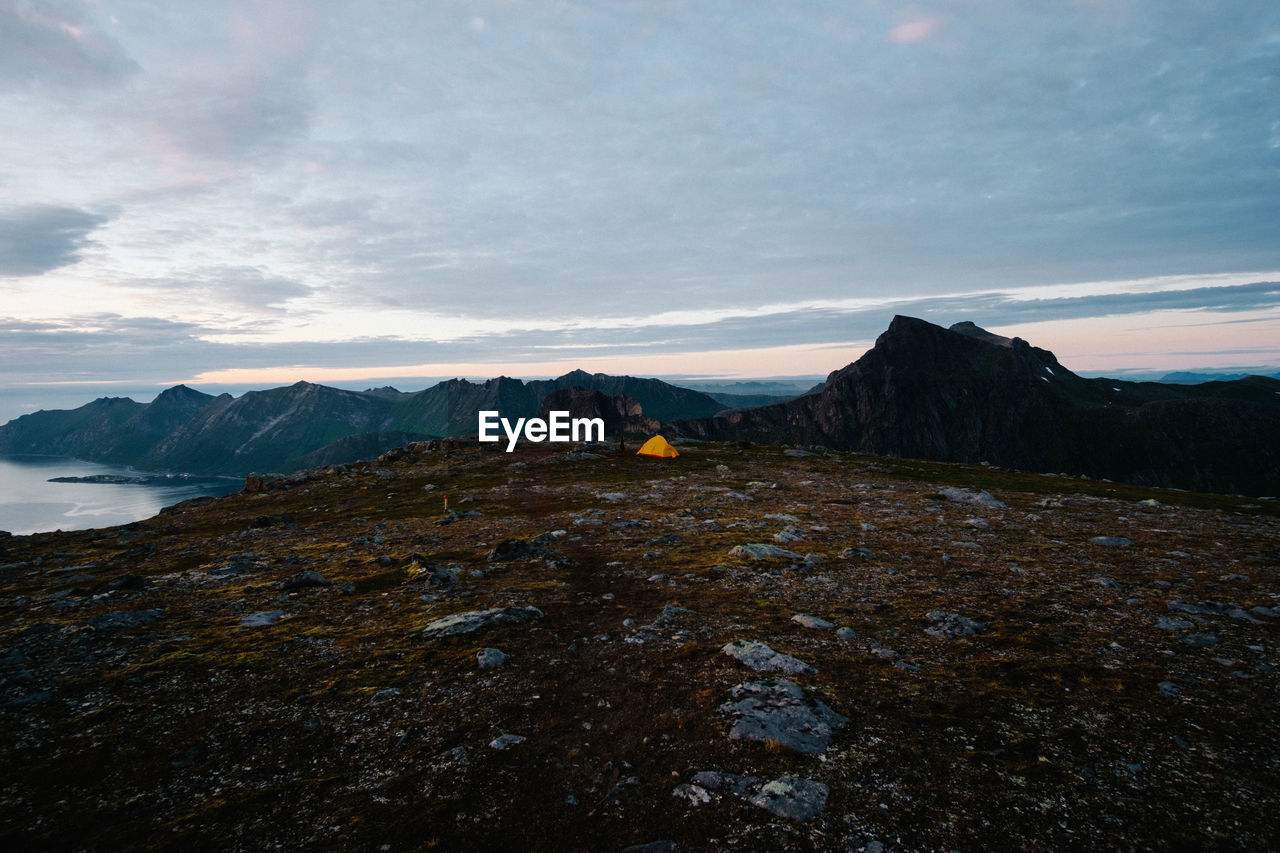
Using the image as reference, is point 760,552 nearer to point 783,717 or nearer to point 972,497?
point 783,717

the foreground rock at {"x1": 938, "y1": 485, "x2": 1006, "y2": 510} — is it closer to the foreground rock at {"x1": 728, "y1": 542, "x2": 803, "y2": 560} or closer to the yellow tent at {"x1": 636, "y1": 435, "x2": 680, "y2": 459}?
the foreground rock at {"x1": 728, "y1": 542, "x2": 803, "y2": 560}

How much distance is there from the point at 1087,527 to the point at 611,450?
61623 mm

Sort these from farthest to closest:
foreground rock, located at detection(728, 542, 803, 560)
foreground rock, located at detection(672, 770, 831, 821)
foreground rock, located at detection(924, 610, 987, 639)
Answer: foreground rock, located at detection(728, 542, 803, 560)
foreground rock, located at detection(924, 610, 987, 639)
foreground rock, located at detection(672, 770, 831, 821)

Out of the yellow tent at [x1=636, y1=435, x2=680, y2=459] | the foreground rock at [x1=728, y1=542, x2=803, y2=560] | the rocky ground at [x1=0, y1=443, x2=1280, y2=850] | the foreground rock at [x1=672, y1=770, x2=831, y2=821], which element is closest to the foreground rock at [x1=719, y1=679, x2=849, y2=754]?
the rocky ground at [x1=0, y1=443, x2=1280, y2=850]

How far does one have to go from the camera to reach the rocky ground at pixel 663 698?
718 cm

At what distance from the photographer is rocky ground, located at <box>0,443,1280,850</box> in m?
7.18

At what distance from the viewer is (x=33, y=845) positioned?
22.2 feet

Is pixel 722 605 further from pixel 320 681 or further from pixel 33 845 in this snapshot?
pixel 33 845

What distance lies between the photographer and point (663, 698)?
34.5ft

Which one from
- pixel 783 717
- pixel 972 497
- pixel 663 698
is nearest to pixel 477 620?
pixel 663 698

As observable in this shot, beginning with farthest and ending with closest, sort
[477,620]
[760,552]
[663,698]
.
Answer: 1. [760,552]
2. [477,620]
3. [663,698]

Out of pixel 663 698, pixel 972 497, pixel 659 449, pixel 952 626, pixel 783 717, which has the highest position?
pixel 659 449

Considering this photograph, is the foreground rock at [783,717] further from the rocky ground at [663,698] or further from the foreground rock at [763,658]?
the foreground rock at [763,658]

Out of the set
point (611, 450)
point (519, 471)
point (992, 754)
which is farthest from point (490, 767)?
point (611, 450)
